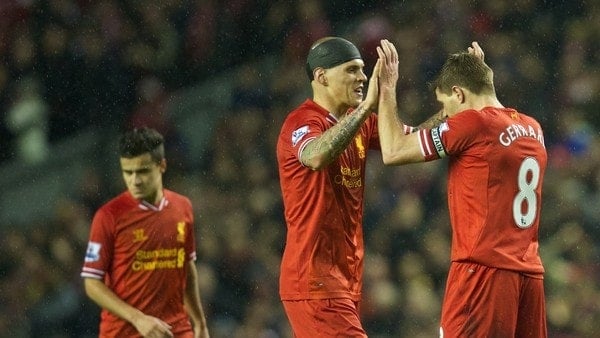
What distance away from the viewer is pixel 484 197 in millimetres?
5316

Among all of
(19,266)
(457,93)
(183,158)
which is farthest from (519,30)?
(457,93)

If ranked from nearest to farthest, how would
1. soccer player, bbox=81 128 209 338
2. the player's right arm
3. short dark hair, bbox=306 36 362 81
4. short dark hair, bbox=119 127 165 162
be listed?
short dark hair, bbox=306 36 362 81, the player's right arm, soccer player, bbox=81 128 209 338, short dark hair, bbox=119 127 165 162

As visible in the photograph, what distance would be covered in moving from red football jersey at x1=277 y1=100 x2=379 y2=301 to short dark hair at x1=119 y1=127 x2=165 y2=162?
143cm

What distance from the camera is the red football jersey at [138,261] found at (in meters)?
6.72

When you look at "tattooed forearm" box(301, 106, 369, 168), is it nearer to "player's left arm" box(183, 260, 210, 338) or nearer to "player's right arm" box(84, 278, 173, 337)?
"player's right arm" box(84, 278, 173, 337)

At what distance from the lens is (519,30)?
466 inches

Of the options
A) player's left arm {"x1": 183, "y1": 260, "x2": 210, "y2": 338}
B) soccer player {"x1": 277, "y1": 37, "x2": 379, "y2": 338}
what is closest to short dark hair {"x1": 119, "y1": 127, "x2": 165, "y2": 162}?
player's left arm {"x1": 183, "y1": 260, "x2": 210, "y2": 338}

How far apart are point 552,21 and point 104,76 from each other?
4.58 m

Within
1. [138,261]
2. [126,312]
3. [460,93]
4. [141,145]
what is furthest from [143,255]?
[460,93]

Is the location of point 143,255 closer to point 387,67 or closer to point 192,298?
point 192,298

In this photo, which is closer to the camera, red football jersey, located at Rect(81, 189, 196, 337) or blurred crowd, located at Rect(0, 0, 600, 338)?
red football jersey, located at Rect(81, 189, 196, 337)

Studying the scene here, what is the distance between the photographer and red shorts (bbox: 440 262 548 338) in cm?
528

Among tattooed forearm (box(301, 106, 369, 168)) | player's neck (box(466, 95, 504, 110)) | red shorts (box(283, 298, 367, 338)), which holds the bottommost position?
red shorts (box(283, 298, 367, 338))

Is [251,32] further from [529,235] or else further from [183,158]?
[529,235]
